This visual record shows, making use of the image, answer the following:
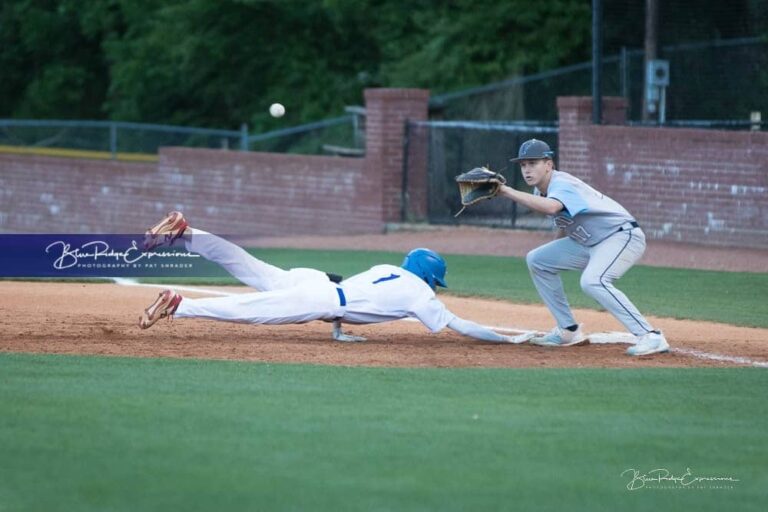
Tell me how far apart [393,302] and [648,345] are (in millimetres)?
1918

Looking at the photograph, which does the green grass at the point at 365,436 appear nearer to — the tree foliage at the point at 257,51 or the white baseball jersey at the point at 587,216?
the white baseball jersey at the point at 587,216

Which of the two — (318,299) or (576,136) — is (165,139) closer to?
(576,136)

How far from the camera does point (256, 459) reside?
6152 millimetres

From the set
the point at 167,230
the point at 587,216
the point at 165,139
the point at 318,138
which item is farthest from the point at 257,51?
the point at 587,216

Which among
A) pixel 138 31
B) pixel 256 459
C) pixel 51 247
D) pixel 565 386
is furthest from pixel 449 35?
pixel 256 459

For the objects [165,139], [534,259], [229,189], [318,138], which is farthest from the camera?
[165,139]

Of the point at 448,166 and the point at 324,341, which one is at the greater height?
the point at 448,166

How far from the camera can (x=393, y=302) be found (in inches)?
374

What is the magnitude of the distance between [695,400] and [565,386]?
2.75 feet

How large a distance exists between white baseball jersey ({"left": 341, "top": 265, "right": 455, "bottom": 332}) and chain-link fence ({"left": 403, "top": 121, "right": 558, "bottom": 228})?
12.7 m

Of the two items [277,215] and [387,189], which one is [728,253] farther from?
[277,215]

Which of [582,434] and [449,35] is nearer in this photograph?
[582,434]

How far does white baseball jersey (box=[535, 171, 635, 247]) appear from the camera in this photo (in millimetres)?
9289

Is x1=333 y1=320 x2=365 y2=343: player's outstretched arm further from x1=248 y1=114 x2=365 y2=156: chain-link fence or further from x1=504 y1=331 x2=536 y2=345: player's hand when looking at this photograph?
x1=248 y1=114 x2=365 y2=156: chain-link fence
